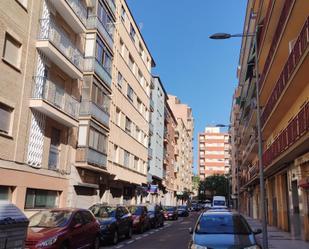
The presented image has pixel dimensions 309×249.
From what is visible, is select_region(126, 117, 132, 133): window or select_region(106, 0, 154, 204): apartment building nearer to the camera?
select_region(106, 0, 154, 204): apartment building

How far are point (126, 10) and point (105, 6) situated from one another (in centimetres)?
744

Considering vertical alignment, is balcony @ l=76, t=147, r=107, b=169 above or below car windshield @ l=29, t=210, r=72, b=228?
above

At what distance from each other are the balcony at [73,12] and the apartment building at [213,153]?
4722 inches

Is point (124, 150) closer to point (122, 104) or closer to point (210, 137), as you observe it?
point (122, 104)

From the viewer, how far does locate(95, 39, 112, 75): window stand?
27055 mm

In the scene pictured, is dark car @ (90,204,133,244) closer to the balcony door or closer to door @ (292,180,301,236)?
the balcony door

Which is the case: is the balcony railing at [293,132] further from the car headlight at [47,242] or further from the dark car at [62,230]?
the car headlight at [47,242]

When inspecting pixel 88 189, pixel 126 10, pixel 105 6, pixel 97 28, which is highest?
pixel 126 10

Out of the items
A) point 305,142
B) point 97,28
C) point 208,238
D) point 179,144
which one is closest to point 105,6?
A: point 97,28

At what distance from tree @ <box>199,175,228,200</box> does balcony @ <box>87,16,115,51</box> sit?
275 ft

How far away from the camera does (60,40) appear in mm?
21875

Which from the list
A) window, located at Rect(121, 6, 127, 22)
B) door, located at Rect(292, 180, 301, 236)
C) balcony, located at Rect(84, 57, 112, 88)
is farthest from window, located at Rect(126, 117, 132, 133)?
door, located at Rect(292, 180, 301, 236)

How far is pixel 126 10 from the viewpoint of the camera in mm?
36219

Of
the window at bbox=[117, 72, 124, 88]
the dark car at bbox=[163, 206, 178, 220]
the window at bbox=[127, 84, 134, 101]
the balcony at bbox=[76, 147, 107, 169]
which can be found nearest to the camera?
the balcony at bbox=[76, 147, 107, 169]
